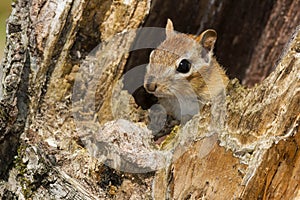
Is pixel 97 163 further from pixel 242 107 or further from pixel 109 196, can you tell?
pixel 242 107

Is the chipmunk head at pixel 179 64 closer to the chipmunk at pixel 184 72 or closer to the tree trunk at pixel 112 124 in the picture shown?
the chipmunk at pixel 184 72

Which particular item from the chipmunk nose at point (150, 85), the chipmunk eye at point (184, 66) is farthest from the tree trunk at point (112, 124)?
the chipmunk eye at point (184, 66)

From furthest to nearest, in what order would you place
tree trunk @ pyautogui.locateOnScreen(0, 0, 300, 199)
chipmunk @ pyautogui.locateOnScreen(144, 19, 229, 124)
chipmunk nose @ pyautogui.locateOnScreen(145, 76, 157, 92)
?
chipmunk @ pyautogui.locateOnScreen(144, 19, 229, 124), chipmunk nose @ pyautogui.locateOnScreen(145, 76, 157, 92), tree trunk @ pyautogui.locateOnScreen(0, 0, 300, 199)

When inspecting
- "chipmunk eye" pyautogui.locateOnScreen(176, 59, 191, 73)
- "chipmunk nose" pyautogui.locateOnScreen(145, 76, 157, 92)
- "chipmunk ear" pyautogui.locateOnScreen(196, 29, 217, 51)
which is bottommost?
"chipmunk nose" pyautogui.locateOnScreen(145, 76, 157, 92)

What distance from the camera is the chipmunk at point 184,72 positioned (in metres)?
3.15

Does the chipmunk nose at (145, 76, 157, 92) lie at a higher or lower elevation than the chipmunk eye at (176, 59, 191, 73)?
lower

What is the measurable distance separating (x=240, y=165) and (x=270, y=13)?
1.96m

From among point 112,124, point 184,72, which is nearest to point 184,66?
point 184,72

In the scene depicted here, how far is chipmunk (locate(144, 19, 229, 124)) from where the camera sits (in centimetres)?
315

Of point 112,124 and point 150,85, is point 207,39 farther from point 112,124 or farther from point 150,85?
point 112,124

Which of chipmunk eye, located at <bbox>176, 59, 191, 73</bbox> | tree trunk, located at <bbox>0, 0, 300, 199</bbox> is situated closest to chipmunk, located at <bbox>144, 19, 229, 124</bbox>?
chipmunk eye, located at <bbox>176, 59, 191, 73</bbox>

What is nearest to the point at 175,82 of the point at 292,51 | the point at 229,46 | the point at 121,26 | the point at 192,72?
the point at 192,72

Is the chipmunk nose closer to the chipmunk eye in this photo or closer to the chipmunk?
the chipmunk

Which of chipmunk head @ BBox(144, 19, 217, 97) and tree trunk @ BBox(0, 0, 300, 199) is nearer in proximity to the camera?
tree trunk @ BBox(0, 0, 300, 199)
